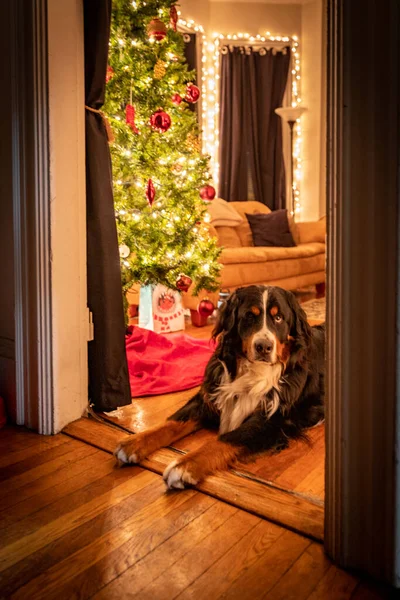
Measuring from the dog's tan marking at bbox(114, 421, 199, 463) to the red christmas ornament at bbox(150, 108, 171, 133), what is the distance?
173 cm

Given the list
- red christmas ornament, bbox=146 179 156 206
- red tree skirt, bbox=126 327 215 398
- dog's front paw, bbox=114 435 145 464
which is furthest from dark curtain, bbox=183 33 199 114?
dog's front paw, bbox=114 435 145 464

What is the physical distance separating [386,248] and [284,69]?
270 inches

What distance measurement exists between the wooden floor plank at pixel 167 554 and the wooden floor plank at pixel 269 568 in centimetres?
16

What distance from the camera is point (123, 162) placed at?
10.2ft

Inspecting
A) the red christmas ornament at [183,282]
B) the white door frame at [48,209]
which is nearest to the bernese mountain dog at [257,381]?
the white door frame at [48,209]

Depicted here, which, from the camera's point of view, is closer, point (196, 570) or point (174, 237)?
point (196, 570)

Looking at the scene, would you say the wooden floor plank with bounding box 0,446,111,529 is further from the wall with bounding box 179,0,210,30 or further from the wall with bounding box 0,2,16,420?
the wall with bounding box 179,0,210,30

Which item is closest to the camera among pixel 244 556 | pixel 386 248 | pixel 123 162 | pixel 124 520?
pixel 386 248

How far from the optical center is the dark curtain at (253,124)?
6.97 meters

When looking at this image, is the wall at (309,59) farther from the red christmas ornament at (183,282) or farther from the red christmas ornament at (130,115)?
the red christmas ornament at (130,115)

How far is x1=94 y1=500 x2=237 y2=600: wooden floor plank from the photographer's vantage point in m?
1.14

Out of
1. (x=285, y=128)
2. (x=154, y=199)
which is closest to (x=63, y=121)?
(x=154, y=199)

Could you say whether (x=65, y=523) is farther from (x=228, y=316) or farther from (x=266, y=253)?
(x=266, y=253)

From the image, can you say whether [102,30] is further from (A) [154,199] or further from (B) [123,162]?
(A) [154,199]
